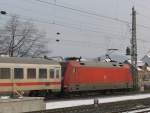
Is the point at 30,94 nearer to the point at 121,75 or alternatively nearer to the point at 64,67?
the point at 64,67

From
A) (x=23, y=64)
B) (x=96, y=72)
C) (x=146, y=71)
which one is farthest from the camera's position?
(x=146, y=71)

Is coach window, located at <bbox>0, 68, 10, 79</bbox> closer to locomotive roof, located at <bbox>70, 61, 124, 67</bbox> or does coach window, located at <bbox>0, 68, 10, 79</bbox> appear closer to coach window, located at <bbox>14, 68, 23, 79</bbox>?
coach window, located at <bbox>14, 68, 23, 79</bbox>

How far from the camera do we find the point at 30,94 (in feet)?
104

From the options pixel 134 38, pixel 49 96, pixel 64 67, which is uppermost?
pixel 134 38

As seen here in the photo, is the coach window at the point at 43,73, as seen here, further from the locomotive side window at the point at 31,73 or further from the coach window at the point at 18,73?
the coach window at the point at 18,73

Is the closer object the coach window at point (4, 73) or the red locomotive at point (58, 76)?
the coach window at point (4, 73)

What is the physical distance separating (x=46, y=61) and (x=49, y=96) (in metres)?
3.13

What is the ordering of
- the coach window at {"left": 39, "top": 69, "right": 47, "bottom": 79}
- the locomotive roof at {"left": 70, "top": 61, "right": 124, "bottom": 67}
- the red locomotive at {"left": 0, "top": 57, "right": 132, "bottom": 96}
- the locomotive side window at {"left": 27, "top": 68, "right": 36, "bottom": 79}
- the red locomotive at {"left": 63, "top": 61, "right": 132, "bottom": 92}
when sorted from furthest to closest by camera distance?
the locomotive roof at {"left": 70, "top": 61, "right": 124, "bottom": 67}, the red locomotive at {"left": 63, "top": 61, "right": 132, "bottom": 92}, the coach window at {"left": 39, "top": 69, "right": 47, "bottom": 79}, the locomotive side window at {"left": 27, "top": 68, "right": 36, "bottom": 79}, the red locomotive at {"left": 0, "top": 57, "right": 132, "bottom": 96}

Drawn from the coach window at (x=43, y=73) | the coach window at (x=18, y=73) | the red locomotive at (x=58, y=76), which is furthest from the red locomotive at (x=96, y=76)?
the coach window at (x=18, y=73)

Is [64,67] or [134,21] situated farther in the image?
[134,21]

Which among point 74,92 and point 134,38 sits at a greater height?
point 134,38

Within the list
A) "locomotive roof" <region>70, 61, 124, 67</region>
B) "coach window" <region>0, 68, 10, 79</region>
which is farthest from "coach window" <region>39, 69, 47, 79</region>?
"locomotive roof" <region>70, 61, 124, 67</region>

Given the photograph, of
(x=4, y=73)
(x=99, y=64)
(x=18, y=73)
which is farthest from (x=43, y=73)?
(x=99, y=64)

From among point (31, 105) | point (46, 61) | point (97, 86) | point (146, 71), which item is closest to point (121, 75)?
point (97, 86)
